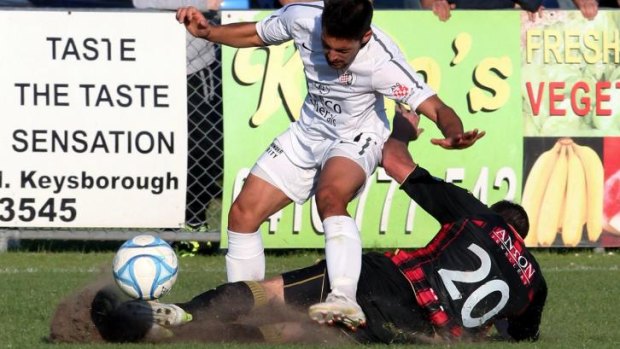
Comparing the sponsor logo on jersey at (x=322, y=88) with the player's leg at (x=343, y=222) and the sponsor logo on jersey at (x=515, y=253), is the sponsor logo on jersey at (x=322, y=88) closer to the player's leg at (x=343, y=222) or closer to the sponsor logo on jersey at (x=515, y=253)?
the player's leg at (x=343, y=222)

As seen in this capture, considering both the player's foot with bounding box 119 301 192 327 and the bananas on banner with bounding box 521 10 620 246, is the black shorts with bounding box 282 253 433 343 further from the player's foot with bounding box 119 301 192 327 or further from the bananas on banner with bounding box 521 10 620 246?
the bananas on banner with bounding box 521 10 620 246

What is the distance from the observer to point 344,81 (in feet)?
24.3

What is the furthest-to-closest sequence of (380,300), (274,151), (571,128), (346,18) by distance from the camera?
(571,128), (274,151), (346,18), (380,300)

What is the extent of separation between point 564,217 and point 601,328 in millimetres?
3244

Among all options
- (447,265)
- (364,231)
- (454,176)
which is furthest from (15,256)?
(447,265)

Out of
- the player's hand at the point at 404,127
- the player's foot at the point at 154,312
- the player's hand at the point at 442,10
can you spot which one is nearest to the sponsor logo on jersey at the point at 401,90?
the player's hand at the point at 404,127

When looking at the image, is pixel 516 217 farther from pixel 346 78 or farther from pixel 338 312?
pixel 338 312

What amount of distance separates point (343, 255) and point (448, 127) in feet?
2.75

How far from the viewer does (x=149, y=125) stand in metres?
10.7

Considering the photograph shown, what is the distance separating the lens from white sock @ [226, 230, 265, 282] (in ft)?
25.2

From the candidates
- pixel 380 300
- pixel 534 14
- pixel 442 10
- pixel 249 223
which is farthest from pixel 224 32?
pixel 534 14

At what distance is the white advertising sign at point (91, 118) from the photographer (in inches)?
417

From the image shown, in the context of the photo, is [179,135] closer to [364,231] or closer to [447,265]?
[364,231]

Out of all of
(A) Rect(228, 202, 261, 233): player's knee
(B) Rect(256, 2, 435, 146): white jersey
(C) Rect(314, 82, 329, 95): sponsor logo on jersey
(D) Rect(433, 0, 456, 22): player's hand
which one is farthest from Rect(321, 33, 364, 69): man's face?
(D) Rect(433, 0, 456, 22): player's hand
